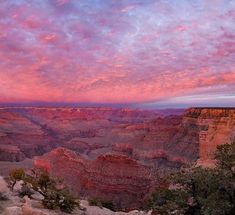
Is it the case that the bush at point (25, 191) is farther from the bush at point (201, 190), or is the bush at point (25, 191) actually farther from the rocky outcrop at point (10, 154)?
the rocky outcrop at point (10, 154)

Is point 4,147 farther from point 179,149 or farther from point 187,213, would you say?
point 187,213

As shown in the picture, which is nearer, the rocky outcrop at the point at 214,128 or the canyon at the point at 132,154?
the canyon at the point at 132,154

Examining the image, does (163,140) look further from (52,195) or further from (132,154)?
(52,195)

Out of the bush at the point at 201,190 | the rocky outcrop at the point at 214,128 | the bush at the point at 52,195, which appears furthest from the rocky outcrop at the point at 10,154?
the bush at the point at 201,190

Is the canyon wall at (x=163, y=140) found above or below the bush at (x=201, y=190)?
below

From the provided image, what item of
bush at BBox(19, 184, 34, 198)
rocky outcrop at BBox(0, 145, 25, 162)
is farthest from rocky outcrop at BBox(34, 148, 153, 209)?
rocky outcrop at BBox(0, 145, 25, 162)

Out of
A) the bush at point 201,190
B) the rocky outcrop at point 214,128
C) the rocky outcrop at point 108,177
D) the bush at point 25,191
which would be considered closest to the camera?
the bush at point 201,190

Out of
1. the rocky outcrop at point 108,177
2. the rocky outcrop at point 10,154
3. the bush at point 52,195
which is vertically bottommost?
the rocky outcrop at point 10,154

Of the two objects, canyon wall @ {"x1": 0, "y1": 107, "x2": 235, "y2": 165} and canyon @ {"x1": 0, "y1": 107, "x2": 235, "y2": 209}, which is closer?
canyon @ {"x1": 0, "y1": 107, "x2": 235, "y2": 209}

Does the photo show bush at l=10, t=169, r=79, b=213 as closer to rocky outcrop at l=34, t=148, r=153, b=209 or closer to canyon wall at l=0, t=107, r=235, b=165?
canyon wall at l=0, t=107, r=235, b=165
